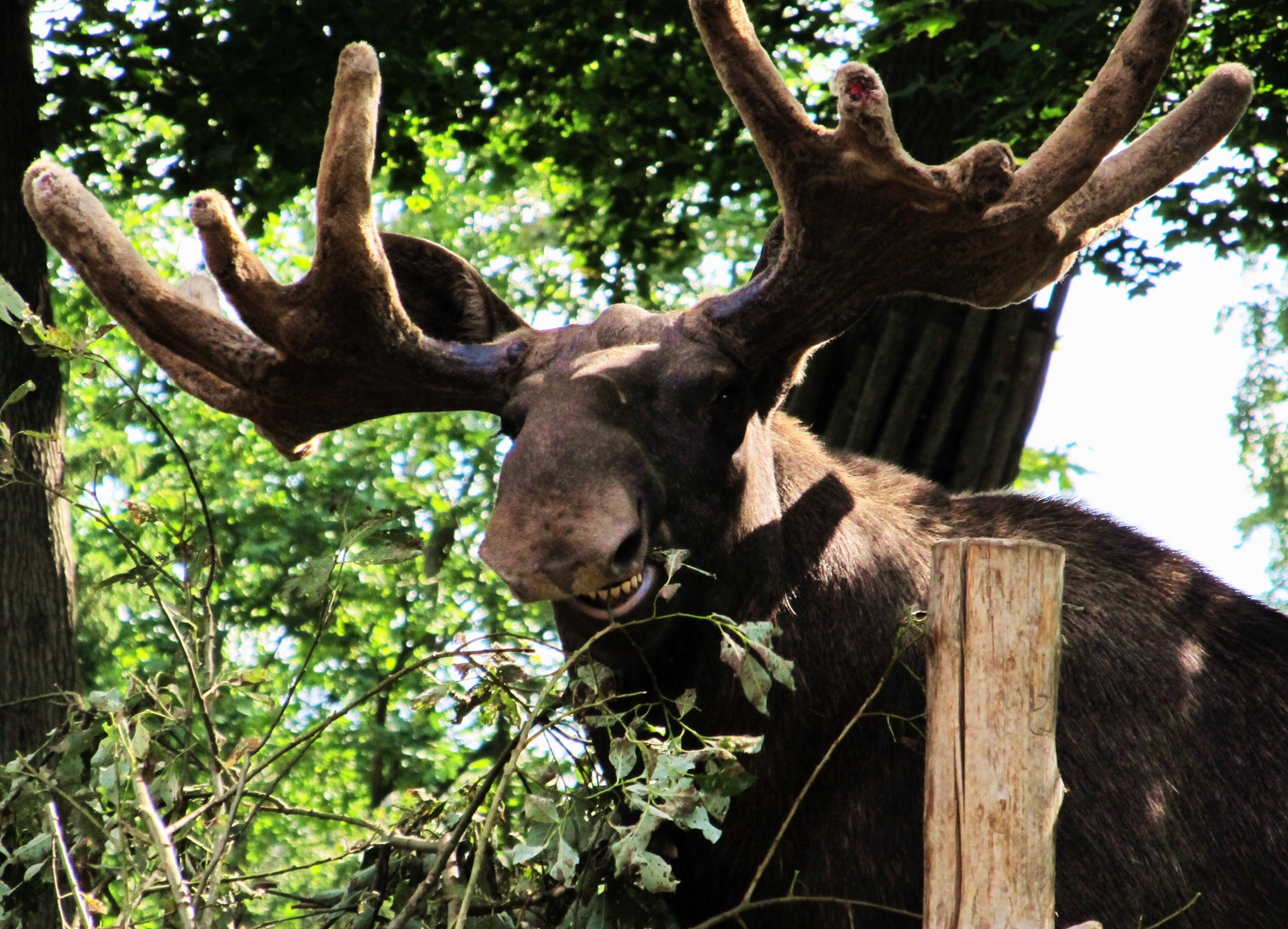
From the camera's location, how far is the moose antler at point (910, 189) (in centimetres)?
362

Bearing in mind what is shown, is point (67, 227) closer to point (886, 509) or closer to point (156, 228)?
point (886, 509)

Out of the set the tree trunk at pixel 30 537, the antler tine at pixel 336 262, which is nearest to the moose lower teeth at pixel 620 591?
the antler tine at pixel 336 262

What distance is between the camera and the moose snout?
3168 mm

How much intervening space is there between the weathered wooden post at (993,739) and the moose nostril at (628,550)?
31.1 inches

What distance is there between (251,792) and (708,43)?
2382 mm

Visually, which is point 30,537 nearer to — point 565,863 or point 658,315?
point 658,315

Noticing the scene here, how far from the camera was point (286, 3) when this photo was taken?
22.3 feet

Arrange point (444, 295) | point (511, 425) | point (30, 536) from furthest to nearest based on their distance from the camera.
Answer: point (30, 536)
point (444, 295)
point (511, 425)

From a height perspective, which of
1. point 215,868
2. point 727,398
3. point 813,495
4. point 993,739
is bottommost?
point 215,868

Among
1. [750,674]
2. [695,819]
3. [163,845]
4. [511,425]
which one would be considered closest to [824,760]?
[750,674]

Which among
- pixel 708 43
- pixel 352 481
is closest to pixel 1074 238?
pixel 708 43

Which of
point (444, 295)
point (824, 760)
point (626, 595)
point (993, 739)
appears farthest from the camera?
point (444, 295)

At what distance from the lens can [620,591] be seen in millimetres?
3326

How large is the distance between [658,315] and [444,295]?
0.89 meters
